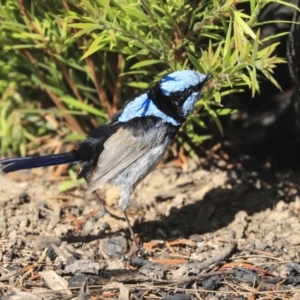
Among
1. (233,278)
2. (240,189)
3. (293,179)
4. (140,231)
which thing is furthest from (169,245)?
(293,179)

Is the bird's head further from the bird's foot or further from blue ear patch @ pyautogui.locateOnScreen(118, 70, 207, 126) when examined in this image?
the bird's foot

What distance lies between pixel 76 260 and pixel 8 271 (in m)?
0.35

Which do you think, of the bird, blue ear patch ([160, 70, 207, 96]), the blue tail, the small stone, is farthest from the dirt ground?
blue ear patch ([160, 70, 207, 96])

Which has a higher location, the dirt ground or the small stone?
the dirt ground

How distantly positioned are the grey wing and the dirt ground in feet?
1.29

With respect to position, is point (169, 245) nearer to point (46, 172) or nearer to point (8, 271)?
point (8, 271)

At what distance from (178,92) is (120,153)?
0.47 m

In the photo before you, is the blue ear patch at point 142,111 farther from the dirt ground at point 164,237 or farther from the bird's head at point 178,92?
the dirt ground at point 164,237

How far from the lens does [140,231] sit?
4.13m

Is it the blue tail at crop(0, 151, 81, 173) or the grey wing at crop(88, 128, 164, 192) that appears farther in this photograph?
the grey wing at crop(88, 128, 164, 192)

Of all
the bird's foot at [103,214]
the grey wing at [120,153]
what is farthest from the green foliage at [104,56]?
the bird's foot at [103,214]

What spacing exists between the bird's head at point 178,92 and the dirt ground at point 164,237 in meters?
0.73

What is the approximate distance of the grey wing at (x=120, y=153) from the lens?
151 inches

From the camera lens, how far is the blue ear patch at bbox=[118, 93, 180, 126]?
3.93 meters
